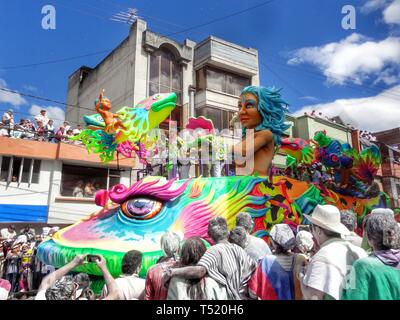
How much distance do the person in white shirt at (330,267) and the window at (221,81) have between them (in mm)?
15607

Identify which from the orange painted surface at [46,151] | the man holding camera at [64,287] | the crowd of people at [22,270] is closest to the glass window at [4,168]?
the orange painted surface at [46,151]

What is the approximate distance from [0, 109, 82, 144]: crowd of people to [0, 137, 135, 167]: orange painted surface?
212 mm

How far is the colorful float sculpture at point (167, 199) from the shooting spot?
412cm

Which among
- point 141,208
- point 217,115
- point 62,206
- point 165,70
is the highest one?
point 165,70

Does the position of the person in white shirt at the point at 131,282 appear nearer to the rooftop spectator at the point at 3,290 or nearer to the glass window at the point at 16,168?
the rooftop spectator at the point at 3,290

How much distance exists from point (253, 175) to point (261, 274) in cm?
298

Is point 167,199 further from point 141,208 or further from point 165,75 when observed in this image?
point 165,75

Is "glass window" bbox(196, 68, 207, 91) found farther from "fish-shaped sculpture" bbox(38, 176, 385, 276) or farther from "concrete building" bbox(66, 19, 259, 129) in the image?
"fish-shaped sculpture" bbox(38, 176, 385, 276)

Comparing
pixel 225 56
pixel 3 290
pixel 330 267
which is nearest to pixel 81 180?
pixel 225 56

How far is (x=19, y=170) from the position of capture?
12.9 metres

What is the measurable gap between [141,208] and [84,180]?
10741 millimetres
